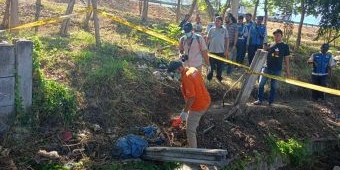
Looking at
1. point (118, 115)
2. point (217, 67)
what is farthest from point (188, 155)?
point (217, 67)

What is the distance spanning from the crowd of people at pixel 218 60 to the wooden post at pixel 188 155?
700mm

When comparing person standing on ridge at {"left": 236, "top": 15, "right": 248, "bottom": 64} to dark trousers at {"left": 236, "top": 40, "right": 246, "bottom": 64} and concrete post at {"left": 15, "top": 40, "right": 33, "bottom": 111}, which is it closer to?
dark trousers at {"left": 236, "top": 40, "right": 246, "bottom": 64}

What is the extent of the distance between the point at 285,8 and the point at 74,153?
15406 millimetres

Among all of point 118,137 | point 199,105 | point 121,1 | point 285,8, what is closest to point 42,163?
point 118,137

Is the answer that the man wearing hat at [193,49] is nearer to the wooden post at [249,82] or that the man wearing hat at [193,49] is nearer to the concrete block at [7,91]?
the wooden post at [249,82]

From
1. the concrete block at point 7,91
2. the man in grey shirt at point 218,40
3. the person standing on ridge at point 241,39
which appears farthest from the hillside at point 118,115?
the man in grey shirt at point 218,40

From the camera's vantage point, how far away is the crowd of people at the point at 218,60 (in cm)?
604

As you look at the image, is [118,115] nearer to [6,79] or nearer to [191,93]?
[191,93]

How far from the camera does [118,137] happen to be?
21.5 feet

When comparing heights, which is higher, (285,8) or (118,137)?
(285,8)

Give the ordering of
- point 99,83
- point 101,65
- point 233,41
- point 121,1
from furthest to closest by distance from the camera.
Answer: point 121,1 → point 233,41 → point 101,65 → point 99,83

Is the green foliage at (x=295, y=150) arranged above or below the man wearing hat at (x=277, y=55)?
below

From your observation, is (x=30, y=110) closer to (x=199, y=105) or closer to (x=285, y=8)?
(x=199, y=105)

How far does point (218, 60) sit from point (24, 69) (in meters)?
5.04
